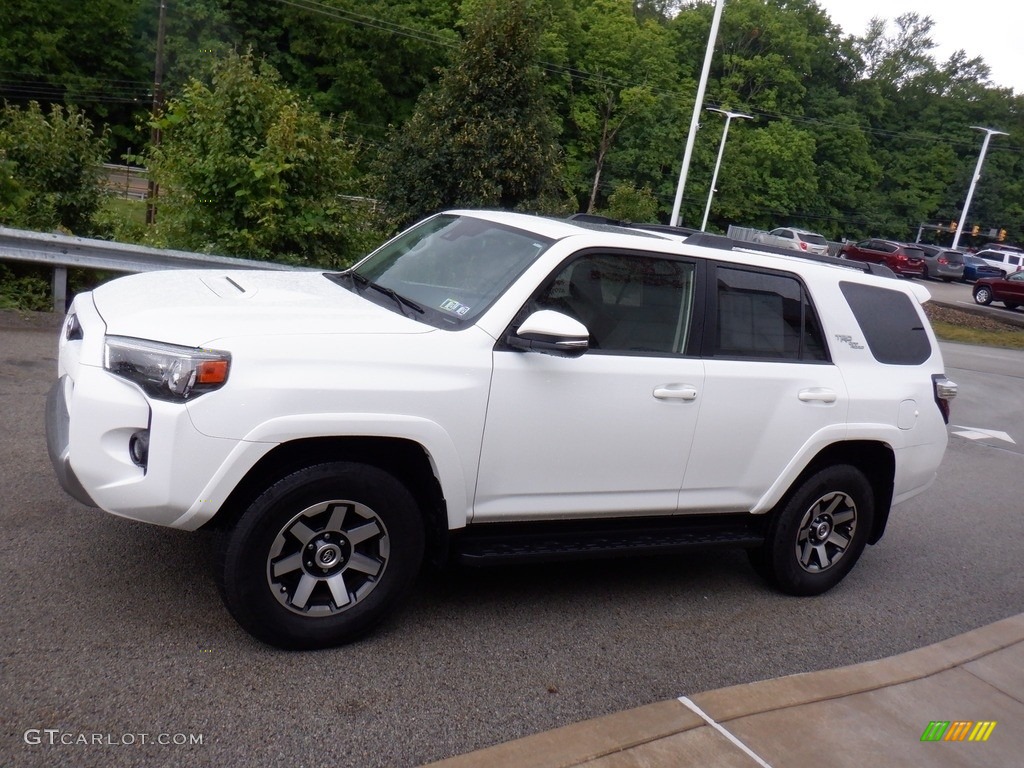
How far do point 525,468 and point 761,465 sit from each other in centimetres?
142

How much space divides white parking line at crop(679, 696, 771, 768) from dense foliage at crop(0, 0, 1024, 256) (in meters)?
7.66

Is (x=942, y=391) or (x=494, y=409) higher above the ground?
(x=942, y=391)

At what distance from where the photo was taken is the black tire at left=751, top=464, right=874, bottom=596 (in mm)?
5180

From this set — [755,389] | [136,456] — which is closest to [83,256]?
[136,456]

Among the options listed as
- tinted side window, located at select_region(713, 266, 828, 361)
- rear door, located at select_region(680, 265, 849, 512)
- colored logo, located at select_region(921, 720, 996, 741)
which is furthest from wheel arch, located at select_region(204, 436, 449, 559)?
colored logo, located at select_region(921, 720, 996, 741)

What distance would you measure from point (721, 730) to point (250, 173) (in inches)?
316

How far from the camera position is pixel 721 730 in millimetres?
3762

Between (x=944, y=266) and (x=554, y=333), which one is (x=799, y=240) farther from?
(x=554, y=333)

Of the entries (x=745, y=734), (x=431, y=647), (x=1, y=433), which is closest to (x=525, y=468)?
(x=431, y=647)

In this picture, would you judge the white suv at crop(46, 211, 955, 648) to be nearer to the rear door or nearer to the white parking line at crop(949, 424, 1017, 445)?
the rear door

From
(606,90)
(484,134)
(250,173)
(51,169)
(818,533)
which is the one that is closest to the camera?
(818,533)

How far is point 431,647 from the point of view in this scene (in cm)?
420

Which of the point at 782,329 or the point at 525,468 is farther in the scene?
the point at 782,329

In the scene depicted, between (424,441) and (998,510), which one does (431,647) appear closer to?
(424,441)
